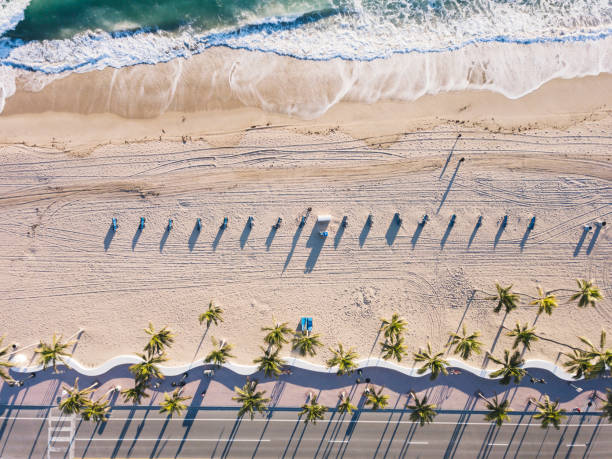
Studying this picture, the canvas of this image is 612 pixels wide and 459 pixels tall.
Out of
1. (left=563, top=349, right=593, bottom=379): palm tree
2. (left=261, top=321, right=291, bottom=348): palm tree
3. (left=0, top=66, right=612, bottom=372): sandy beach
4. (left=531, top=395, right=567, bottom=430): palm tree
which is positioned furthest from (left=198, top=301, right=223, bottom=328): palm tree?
(left=563, top=349, right=593, bottom=379): palm tree

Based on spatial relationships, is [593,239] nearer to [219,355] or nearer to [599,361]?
[599,361]

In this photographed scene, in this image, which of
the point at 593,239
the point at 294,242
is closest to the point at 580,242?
the point at 593,239

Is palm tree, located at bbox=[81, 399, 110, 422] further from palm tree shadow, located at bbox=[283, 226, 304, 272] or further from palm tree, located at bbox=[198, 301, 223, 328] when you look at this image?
palm tree shadow, located at bbox=[283, 226, 304, 272]

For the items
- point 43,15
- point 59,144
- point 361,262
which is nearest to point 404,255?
point 361,262

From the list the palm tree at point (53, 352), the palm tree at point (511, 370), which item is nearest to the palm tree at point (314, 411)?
the palm tree at point (511, 370)

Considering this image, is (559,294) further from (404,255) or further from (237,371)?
(237,371)
